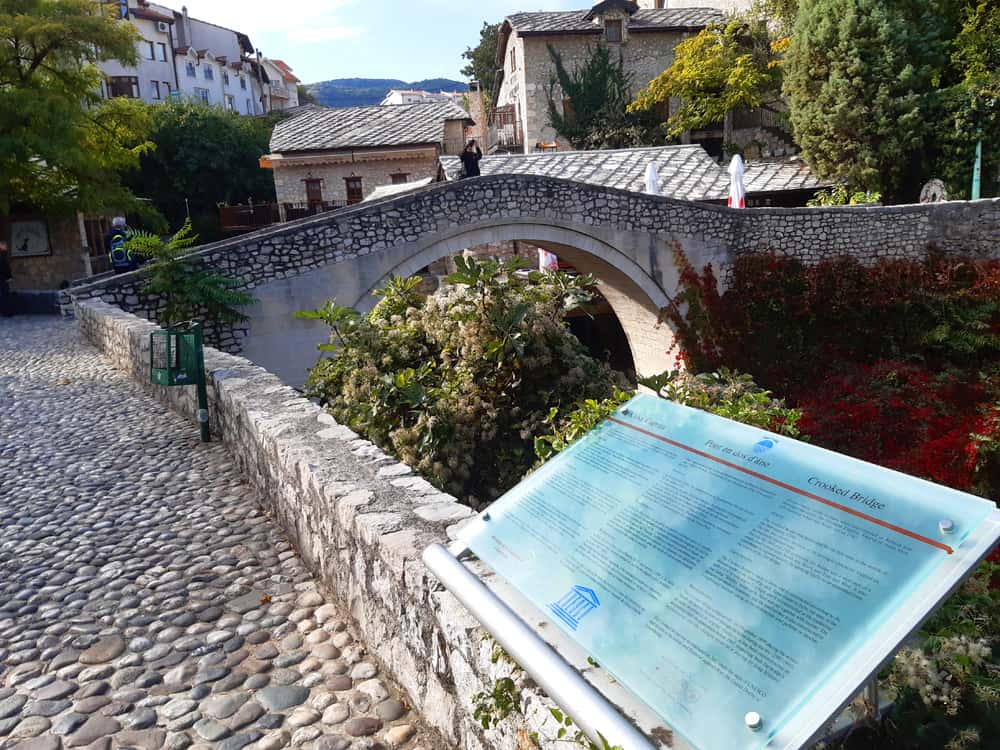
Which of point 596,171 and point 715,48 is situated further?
point 715,48

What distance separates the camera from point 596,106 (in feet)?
85.7

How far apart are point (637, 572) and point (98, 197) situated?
63.2 ft

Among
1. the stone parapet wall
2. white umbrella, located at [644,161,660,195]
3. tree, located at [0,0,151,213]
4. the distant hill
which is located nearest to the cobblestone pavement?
the stone parapet wall

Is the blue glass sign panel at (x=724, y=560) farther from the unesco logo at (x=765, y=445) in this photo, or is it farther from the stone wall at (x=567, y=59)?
the stone wall at (x=567, y=59)

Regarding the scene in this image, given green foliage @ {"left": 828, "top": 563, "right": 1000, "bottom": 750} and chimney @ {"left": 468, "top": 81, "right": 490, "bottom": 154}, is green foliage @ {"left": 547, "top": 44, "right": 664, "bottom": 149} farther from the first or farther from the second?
green foliage @ {"left": 828, "top": 563, "right": 1000, "bottom": 750}

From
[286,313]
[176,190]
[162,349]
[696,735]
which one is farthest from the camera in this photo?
[176,190]

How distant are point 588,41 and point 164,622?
2644 centimetres

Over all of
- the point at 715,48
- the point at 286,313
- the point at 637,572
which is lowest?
the point at 286,313

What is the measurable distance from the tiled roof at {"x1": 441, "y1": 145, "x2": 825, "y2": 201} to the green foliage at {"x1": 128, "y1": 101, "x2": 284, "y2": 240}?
44.6 feet

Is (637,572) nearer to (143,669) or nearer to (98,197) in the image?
(143,669)

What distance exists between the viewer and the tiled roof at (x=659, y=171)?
1758 cm

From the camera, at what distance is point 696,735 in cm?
130

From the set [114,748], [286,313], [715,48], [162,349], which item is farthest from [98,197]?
[114,748]

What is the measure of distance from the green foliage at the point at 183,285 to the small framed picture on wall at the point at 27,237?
10.2 meters
